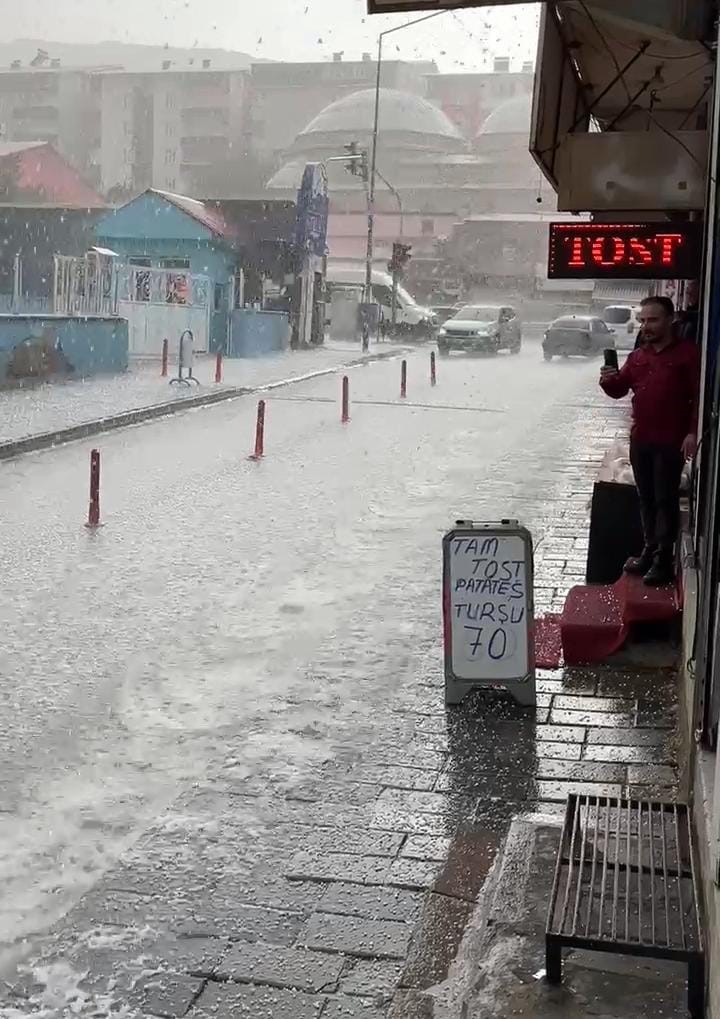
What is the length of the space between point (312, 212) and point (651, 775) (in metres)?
38.1

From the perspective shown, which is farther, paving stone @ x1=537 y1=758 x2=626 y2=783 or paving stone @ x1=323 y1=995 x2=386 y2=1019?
paving stone @ x1=537 y1=758 x2=626 y2=783

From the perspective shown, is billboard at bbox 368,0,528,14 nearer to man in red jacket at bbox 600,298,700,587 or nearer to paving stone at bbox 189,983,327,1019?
man in red jacket at bbox 600,298,700,587

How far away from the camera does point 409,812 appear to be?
485 cm

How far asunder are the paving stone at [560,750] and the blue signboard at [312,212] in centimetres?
3685

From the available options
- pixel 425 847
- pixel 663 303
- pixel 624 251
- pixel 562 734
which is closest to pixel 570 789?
pixel 562 734

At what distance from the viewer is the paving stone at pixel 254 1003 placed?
3.46 meters

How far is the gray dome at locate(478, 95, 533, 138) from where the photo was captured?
8206cm

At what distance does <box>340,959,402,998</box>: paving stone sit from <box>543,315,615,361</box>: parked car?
35.4 metres

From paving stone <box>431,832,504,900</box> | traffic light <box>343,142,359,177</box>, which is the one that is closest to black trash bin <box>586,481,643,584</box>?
paving stone <box>431,832,504,900</box>

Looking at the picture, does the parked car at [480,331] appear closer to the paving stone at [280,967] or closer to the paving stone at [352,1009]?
the paving stone at [280,967]

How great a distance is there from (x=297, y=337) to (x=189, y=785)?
1431 inches

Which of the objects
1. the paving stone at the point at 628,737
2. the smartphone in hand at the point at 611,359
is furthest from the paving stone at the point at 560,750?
the smartphone in hand at the point at 611,359

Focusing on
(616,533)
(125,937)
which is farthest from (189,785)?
(616,533)

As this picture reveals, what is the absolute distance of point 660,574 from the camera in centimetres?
714
